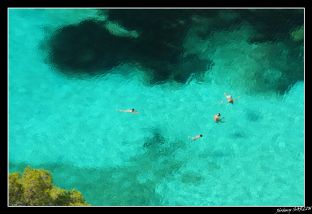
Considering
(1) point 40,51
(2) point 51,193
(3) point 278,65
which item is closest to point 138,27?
(1) point 40,51

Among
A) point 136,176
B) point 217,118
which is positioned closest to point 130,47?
point 217,118

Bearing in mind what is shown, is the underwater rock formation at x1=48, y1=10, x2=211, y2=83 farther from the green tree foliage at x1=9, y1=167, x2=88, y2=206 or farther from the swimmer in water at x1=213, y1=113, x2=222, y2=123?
the green tree foliage at x1=9, y1=167, x2=88, y2=206

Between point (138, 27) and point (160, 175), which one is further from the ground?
point (138, 27)

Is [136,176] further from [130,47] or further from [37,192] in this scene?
[130,47]

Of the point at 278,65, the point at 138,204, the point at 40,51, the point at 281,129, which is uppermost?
the point at 40,51

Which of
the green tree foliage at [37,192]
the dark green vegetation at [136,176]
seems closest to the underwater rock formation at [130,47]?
the dark green vegetation at [136,176]

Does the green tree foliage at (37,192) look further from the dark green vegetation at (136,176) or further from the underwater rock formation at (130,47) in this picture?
the underwater rock formation at (130,47)
